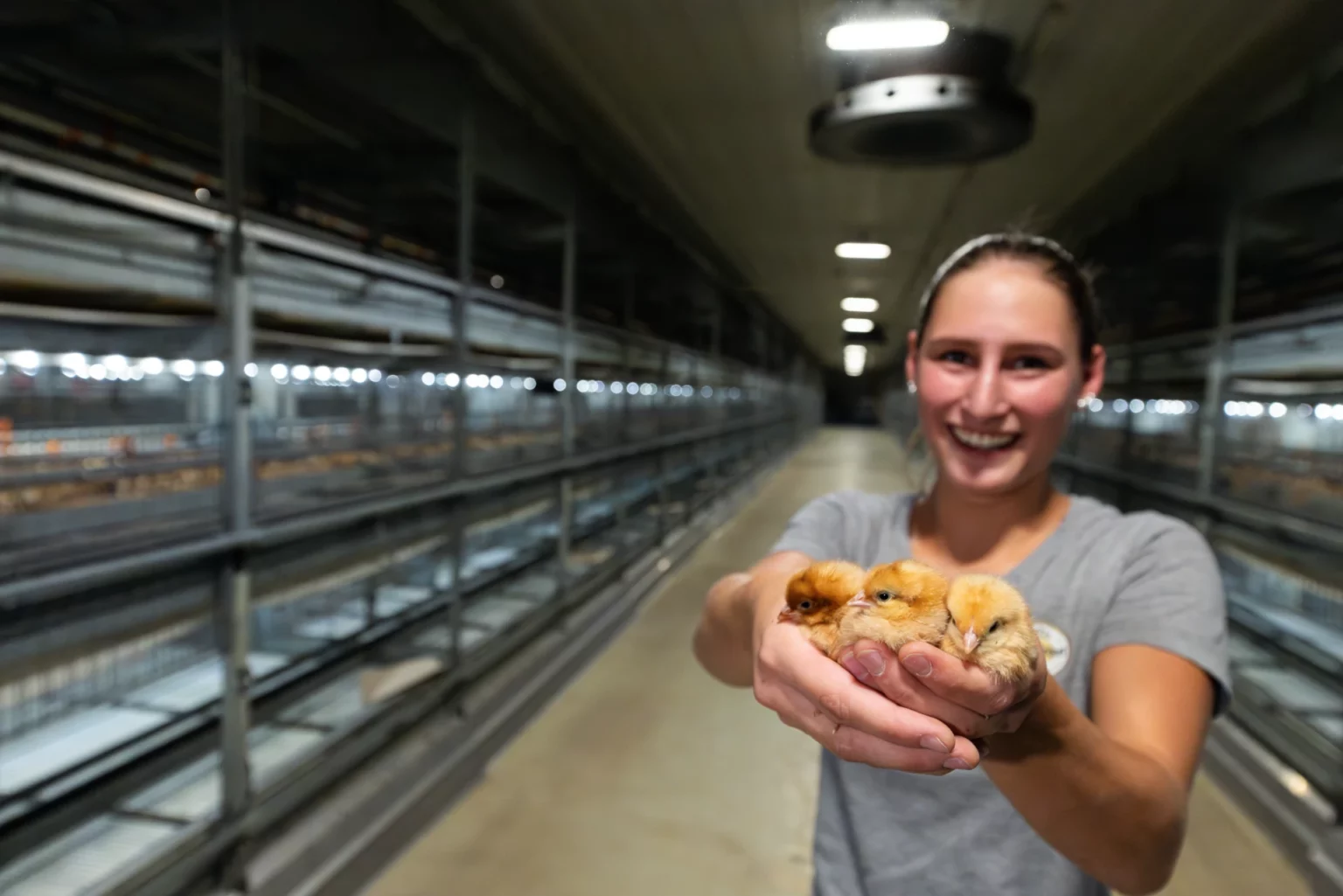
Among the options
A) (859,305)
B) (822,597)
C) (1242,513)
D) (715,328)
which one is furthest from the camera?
(859,305)

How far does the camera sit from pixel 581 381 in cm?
445

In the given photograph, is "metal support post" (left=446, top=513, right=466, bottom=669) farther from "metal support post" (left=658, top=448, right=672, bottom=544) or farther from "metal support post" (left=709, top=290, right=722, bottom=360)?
"metal support post" (left=709, top=290, right=722, bottom=360)

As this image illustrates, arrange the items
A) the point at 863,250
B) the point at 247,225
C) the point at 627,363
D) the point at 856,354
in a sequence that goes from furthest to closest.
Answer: the point at 856,354 → the point at 863,250 → the point at 627,363 → the point at 247,225

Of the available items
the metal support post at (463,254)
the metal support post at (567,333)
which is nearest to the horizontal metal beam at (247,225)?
the metal support post at (463,254)

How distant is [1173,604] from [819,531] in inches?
17.2

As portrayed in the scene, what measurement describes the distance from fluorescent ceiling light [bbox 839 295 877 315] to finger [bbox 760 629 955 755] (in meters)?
9.59

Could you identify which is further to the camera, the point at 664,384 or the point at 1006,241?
the point at 664,384

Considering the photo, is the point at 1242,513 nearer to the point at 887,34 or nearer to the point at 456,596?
the point at 887,34

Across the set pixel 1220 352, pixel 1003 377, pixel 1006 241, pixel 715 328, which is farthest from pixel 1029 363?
pixel 715 328

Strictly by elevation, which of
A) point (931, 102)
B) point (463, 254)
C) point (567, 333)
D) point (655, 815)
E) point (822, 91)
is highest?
point (822, 91)

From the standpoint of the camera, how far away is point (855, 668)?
2.04 feet

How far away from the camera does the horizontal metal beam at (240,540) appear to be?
1451mm

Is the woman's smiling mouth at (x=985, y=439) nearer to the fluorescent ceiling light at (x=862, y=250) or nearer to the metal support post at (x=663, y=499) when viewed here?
the metal support post at (x=663, y=499)

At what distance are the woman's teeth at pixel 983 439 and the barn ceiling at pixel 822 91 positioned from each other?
5.55ft
